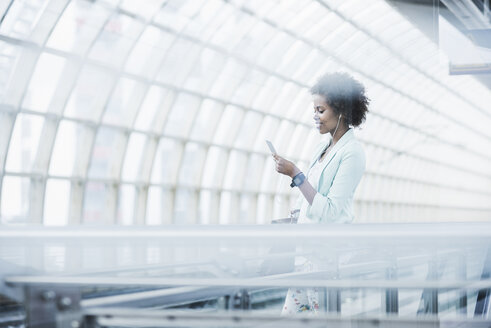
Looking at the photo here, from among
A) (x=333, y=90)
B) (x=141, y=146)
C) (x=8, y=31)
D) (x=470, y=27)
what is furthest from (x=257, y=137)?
(x=333, y=90)

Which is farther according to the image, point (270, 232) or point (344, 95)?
point (344, 95)

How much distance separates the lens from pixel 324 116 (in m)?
2.87

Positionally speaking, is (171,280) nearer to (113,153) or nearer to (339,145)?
(339,145)

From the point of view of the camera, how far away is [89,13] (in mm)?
12688

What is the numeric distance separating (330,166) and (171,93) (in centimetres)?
1352

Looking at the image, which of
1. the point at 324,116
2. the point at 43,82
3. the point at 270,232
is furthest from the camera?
the point at 43,82

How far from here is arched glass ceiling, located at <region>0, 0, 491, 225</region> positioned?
12.9 meters

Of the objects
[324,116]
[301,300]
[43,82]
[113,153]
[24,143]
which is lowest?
[301,300]

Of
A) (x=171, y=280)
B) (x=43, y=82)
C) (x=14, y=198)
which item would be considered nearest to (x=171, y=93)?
(x=43, y=82)

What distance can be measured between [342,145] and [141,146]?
560 inches

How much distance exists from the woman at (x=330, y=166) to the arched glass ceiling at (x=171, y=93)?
199 inches

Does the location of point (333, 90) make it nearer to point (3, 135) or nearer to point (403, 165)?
point (3, 135)

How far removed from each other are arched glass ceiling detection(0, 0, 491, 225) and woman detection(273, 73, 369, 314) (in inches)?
199

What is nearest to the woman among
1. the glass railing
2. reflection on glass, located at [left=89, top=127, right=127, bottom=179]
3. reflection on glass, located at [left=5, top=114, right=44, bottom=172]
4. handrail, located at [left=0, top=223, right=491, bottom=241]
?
the glass railing
